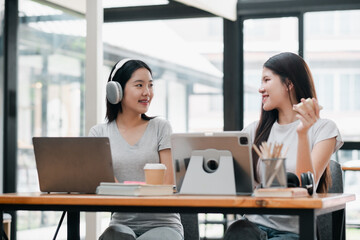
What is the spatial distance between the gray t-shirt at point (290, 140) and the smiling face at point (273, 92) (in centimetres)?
10

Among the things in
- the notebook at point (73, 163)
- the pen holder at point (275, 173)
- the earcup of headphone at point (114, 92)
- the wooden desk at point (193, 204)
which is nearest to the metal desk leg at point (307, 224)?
the wooden desk at point (193, 204)

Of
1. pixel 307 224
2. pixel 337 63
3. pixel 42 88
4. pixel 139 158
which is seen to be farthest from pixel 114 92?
pixel 337 63

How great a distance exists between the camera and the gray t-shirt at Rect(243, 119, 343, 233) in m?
2.40

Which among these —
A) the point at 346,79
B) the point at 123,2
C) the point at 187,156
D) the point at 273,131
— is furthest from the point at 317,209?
the point at 123,2

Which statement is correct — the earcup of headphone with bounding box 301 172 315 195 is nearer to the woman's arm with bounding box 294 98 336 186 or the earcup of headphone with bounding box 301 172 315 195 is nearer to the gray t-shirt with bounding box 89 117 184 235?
the woman's arm with bounding box 294 98 336 186

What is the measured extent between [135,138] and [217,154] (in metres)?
0.77

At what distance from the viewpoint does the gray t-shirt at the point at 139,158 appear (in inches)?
102

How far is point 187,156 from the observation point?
2.17 metres

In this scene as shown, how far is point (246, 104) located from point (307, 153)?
3077 mm

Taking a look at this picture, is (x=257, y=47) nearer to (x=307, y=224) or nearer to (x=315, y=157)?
(x=315, y=157)

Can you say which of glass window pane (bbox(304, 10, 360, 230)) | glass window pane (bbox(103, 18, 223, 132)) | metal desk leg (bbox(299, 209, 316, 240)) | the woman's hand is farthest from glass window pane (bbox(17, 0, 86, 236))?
metal desk leg (bbox(299, 209, 316, 240))

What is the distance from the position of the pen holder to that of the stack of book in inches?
13.5

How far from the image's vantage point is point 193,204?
190 cm

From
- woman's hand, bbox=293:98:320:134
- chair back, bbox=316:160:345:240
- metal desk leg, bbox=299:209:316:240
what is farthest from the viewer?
chair back, bbox=316:160:345:240
